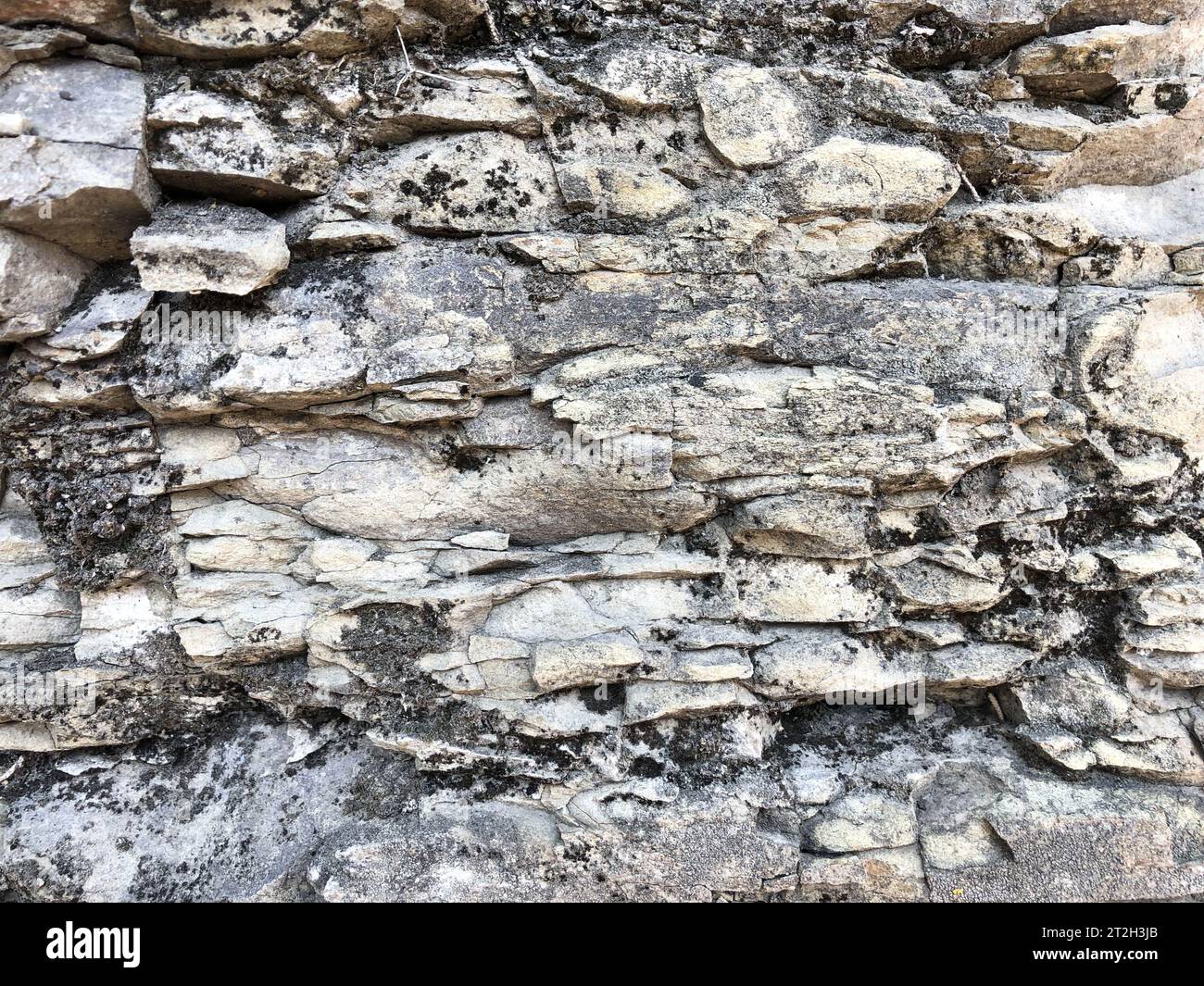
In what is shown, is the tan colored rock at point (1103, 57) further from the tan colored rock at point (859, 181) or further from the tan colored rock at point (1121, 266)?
the tan colored rock at point (1121, 266)

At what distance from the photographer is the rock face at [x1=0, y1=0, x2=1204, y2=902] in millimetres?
4477

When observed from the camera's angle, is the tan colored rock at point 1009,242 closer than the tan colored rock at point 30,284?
No

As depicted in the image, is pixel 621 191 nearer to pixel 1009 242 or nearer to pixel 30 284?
pixel 1009 242

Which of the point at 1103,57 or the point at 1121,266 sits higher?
the point at 1103,57

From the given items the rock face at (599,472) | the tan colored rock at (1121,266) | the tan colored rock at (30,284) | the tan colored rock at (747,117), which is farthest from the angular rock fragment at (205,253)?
the tan colored rock at (1121,266)

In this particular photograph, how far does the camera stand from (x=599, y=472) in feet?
15.4

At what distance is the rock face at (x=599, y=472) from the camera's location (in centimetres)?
448

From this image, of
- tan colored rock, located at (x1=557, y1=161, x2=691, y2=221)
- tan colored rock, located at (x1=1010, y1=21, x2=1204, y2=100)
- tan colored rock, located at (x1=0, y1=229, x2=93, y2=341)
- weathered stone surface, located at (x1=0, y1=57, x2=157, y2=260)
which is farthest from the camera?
tan colored rock, located at (x1=1010, y1=21, x2=1204, y2=100)

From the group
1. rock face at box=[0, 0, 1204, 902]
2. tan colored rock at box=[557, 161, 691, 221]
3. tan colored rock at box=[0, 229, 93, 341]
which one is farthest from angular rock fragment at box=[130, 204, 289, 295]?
tan colored rock at box=[557, 161, 691, 221]

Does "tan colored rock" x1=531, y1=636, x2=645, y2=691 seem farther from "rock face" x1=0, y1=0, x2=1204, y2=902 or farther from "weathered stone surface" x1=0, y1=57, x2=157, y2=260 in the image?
"weathered stone surface" x1=0, y1=57, x2=157, y2=260

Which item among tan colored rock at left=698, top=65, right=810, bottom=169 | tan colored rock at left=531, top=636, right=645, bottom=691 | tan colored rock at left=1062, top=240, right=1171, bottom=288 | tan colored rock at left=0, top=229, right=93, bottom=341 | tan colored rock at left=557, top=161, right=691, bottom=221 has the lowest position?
tan colored rock at left=531, top=636, right=645, bottom=691

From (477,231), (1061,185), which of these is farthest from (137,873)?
(1061,185)

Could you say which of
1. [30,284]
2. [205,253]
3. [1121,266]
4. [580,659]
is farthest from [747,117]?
[30,284]

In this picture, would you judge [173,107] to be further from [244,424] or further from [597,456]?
[597,456]
